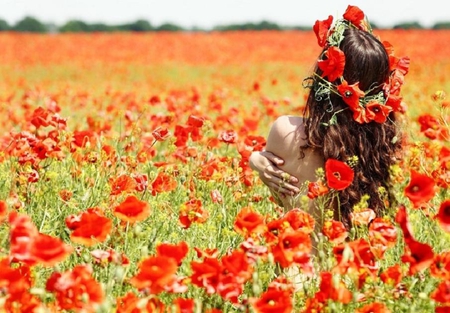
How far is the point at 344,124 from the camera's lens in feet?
9.56

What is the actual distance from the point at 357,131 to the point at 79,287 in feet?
4.79

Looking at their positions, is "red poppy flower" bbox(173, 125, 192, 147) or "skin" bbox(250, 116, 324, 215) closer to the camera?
"skin" bbox(250, 116, 324, 215)

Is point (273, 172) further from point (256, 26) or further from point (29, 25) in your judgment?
point (29, 25)

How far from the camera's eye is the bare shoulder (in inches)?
115

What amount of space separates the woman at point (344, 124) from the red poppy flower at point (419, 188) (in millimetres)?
771

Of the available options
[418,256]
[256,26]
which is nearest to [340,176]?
[418,256]

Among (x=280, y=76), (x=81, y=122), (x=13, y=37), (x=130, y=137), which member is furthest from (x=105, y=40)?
(x=130, y=137)

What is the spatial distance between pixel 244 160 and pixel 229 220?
325mm

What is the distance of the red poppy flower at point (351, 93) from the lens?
2.80 metres

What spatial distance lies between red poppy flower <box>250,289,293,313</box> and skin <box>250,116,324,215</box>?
98 centimetres

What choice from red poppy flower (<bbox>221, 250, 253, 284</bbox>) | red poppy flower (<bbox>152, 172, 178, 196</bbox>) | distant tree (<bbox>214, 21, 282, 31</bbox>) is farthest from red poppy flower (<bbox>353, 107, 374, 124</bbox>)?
distant tree (<bbox>214, 21, 282, 31</bbox>)

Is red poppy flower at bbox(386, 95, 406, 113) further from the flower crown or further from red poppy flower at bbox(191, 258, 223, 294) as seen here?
red poppy flower at bbox(191, 258, 223, 294)

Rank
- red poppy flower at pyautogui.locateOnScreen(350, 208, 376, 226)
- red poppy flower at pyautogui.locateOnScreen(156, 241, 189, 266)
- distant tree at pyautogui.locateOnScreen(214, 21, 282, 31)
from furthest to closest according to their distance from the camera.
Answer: distant tree at pyautogui.locateOnScreen(214, 21, 282, 31) < red poppy flower at pyautogui.locateOnScreen(350, 208, 376, 226) < red poppy flower at pyautogui.locateOnScreen(156, 241, 189, 266)

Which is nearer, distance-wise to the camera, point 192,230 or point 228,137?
point 192,230
